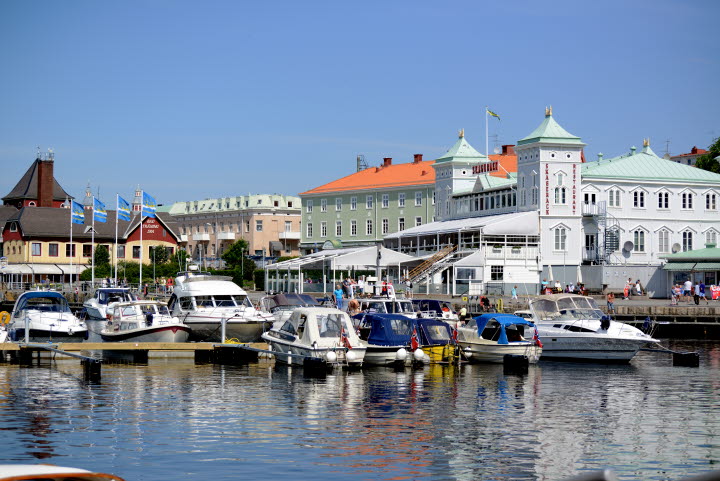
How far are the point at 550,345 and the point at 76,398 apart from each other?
21.7m

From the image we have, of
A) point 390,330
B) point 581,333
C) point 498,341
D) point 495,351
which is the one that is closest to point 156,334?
point 390,330

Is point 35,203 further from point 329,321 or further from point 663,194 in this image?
point 329,321

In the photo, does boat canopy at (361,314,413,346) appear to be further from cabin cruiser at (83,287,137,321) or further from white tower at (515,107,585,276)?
white tower at (515,107,585,276)

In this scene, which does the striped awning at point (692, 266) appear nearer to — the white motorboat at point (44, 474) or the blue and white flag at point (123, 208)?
the blue and white flag at point (123, 208)

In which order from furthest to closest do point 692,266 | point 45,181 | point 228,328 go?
point 45,181 → point 692,266 → point 228,328

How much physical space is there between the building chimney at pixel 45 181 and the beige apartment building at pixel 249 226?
2361 cm

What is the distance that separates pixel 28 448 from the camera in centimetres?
2062

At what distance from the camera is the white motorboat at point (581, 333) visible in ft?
137

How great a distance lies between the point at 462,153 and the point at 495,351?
59933 millimetres

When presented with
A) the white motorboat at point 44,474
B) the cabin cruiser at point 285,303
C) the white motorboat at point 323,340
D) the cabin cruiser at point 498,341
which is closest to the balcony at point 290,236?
the cabin cruiser at point 285,303

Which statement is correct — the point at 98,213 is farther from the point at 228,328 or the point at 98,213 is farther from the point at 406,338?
the point at 406,338

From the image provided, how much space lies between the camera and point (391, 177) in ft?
386

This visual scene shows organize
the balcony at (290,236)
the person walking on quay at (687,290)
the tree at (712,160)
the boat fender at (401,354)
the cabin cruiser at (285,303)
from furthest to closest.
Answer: the balcony at (290,236) → the tree at (712,160) → the person walking on quay at (687,290) → the cabin cruiser at (285,303) → the boat fender at (401,354)

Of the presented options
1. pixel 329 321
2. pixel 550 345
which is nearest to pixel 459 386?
pixel 329 321
